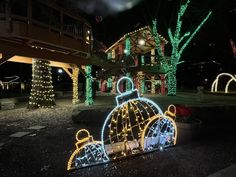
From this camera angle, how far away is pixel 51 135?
11719 millimetres

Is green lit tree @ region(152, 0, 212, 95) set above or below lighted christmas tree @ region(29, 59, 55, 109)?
above

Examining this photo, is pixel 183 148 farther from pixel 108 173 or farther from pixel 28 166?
pixel 28 166

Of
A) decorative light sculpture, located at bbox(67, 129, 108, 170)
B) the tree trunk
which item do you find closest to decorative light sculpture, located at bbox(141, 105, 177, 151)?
decorative light sculpture, located at bbox(67, 129, 108, 170)

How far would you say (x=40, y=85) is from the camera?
65.4 feet

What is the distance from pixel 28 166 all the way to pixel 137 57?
25.5 metres

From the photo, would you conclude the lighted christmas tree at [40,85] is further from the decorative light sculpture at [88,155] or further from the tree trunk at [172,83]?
the tree trunk at [172,83]

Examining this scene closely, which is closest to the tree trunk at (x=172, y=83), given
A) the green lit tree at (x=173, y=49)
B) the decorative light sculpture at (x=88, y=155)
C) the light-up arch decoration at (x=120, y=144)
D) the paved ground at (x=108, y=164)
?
the green lit tree at (x=173, y=49)

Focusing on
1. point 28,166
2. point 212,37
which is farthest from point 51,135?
point 212,37

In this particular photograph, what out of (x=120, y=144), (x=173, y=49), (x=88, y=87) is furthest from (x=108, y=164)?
(x=173, y=49)

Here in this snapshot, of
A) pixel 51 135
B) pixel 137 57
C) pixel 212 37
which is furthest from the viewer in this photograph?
pixel 212 37

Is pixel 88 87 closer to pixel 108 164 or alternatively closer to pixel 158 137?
pixel 158 137

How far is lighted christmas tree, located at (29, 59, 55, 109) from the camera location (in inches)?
782

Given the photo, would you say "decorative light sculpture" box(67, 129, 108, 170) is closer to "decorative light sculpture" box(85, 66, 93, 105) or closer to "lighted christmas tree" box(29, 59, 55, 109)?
"lighted christmas tree" box(29, 59, 55, 109)

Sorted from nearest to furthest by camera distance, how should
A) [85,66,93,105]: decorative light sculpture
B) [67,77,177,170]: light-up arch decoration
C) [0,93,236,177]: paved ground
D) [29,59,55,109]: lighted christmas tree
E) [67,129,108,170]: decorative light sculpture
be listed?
[0,93,236,177]: paved ground, [67,129,108,170]: decorative light sculpture, [67,77,177,170]: light-up arch decoration, [29,59,55,109]: lighted christmas tree, [85,66,93,105]: decorative light sculpture
